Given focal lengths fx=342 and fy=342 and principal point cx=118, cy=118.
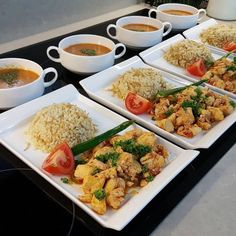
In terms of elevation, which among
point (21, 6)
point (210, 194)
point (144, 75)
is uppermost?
point (21, 6)

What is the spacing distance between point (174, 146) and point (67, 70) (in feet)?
2.08

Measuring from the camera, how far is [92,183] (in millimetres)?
811

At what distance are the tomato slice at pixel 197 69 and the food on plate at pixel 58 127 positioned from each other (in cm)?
57

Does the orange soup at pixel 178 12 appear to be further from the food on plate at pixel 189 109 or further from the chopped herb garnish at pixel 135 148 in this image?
the chopped herb garnish at pixel 135 148

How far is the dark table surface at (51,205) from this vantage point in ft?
2.51

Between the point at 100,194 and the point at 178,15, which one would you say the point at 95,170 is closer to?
the point at 100,194

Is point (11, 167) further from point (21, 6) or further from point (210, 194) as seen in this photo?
point (21, 6)

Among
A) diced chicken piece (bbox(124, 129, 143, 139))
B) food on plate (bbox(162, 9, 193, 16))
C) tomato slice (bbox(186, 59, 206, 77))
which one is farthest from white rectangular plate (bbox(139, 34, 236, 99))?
diced chicken piece (bbox(124, 129, 143, 139))

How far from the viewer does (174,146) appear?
0.97m

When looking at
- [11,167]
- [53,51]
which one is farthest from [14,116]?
[53,51]

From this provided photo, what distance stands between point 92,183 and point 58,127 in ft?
0.79

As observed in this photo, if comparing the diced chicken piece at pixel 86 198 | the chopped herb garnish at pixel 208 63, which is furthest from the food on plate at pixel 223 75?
the diced chicken piece at pixel 86 198

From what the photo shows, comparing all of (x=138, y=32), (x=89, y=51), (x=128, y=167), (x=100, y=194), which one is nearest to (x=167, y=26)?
(x=138, y=32)

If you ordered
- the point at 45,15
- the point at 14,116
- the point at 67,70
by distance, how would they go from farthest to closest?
the point at 45,15
the point at 67,70
the point at 14,116
